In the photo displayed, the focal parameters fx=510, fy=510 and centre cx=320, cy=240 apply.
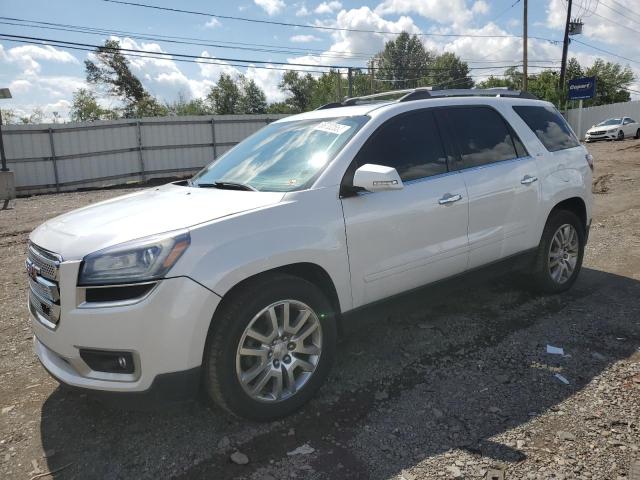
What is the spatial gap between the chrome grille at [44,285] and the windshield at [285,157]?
1190 mm

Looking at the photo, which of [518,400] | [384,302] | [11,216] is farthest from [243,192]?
[11,216]

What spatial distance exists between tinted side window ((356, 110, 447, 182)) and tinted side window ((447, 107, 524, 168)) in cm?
25

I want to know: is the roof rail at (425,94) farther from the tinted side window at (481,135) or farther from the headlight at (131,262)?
the headlight at (131,262)

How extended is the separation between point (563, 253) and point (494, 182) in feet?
4.58

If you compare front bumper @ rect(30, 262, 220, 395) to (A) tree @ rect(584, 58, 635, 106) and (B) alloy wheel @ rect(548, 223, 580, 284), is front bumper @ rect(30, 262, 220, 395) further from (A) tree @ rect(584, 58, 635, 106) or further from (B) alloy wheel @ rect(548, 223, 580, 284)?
(A) tree @ rect(584, 58, 635, 106)

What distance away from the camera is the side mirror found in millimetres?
2979

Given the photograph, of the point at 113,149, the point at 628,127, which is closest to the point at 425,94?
the point at 113,149

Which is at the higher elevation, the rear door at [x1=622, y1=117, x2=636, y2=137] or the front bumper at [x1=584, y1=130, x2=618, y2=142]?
the rear door at [x1=622, y1=117, x2=636, y2=137]

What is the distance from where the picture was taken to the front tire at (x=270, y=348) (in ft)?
8.69

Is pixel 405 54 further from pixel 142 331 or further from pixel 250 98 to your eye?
pixel 142 331

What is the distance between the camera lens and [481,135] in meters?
4.08

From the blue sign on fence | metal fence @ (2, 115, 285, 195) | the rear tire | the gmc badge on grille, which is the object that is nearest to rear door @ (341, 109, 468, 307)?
the rear tire

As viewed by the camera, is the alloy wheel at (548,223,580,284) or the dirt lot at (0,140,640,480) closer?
the dirt lot at (0,140,640,480)

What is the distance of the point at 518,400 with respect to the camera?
10.1 ft
